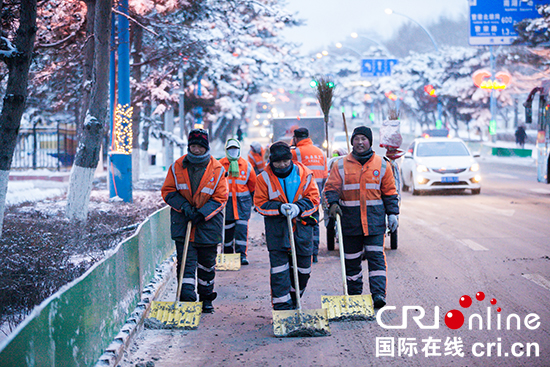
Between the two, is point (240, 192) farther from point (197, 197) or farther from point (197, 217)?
point (197, 217)

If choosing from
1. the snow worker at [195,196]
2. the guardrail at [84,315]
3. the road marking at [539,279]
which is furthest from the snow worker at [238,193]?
the road marking at [539,279]

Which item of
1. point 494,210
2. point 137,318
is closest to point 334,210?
point 137,318

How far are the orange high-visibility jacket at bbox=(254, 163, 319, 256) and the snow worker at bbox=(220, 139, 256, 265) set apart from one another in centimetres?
Result: 336

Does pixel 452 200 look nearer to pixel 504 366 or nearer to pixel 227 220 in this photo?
pixel 227 220

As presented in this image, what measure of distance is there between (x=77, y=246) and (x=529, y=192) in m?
14.6

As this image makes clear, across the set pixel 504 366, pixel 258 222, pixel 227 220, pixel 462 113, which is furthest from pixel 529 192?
pixel 462 113

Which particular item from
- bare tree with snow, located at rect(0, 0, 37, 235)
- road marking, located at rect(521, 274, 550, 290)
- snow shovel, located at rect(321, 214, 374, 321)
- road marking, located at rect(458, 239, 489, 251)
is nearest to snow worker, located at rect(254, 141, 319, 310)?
snow shovel, located at rect(321, 214, 374, 321)

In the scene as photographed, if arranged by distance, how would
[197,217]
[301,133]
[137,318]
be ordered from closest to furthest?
[137,318]
[197,217]
[301,133]

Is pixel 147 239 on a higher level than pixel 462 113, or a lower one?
lower

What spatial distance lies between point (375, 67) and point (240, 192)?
168ft

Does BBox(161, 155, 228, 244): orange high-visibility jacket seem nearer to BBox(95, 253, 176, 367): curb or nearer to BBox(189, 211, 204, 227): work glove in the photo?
BBox(189, 211, 204, 227): work glove

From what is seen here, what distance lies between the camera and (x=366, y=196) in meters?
7.06

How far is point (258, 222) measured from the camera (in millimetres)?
15750

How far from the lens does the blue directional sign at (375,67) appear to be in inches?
2329
